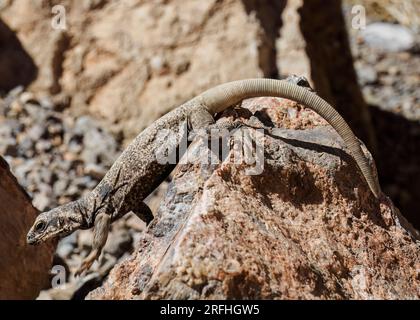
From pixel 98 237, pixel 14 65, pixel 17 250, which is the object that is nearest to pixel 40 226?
pixel 17 250

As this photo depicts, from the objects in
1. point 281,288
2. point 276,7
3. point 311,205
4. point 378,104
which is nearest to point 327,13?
point 276,7

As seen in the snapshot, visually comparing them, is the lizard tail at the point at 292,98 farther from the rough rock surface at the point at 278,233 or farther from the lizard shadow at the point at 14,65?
the lizard shadow at the point at 14,65

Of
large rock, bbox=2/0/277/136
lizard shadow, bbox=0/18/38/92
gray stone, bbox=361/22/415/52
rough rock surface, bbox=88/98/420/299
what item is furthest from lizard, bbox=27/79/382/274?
gray stone, bbox=361/22/415/52

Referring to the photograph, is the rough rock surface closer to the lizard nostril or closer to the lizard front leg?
the lizard front leg

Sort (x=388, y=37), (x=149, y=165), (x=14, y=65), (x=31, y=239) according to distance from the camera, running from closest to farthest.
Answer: (x=149, y=165)
(x=31, y=239)
(x=14, y=65)
(x=388, y=37)

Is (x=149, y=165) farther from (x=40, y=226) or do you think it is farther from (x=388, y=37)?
(x=388, y=37)

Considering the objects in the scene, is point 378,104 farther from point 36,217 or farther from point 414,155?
point 36,217

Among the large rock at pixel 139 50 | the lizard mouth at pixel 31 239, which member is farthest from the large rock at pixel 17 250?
the large rock at pixel 139 50

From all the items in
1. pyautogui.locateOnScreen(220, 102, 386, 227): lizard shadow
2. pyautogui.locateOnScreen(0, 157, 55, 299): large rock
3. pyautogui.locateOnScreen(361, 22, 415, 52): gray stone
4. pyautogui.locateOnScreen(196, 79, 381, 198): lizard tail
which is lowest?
pyautogui.locateOnScreen(0, 157, 55, 299): large rock
